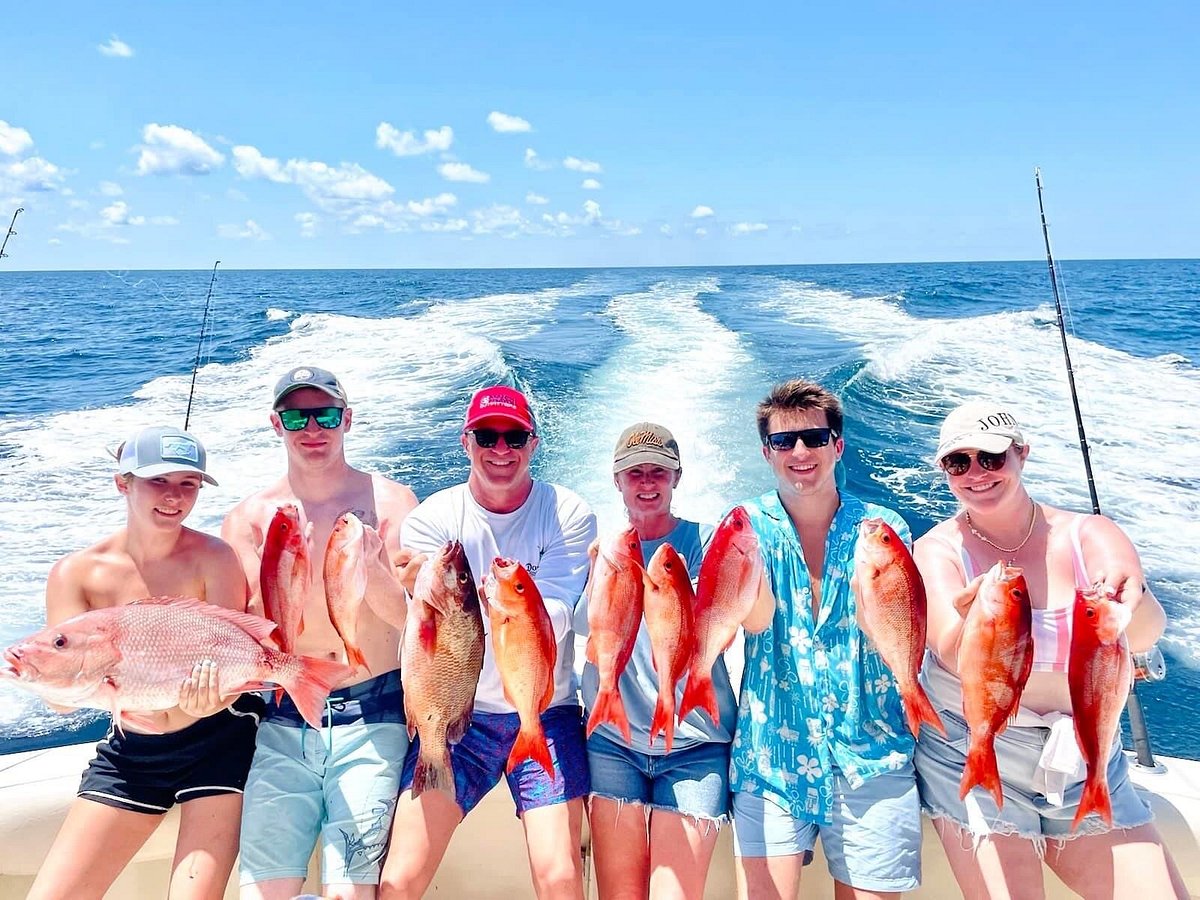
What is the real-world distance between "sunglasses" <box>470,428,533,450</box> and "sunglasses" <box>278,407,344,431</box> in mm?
589

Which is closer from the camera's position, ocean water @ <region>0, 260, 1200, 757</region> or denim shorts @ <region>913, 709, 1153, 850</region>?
denim shorts @ <region>913, 709, 1153, 850</region>

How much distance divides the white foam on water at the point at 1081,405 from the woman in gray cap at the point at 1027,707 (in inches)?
173

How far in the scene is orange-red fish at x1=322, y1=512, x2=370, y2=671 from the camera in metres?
2.31

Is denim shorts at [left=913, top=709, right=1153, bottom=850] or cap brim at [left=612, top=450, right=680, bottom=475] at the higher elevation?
cap brim at [left=612, top=450, right=680, bottom=475]

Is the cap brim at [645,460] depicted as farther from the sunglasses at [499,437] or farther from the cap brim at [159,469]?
the cap brim at [159,469]

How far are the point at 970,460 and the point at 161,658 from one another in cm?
268

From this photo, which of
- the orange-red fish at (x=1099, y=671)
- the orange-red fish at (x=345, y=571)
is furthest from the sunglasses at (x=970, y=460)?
the orange-red fish at (x=345, y=571)

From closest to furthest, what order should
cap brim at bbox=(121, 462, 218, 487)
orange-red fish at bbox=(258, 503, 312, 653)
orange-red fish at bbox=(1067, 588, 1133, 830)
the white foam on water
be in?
orange-red fish at bbox=(1067, 588, 1133, 830), orange-red fish at bbox=(258, 503, 312, 653), cap brim at bbox=(121, 462, 218, 487), the white foam on water

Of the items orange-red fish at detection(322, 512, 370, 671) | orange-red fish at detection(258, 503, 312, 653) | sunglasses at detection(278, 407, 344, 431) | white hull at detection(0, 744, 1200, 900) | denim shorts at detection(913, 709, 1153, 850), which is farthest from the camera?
sunglasses at detection(278, 407, 344, 431)

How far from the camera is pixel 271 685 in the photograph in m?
2.63

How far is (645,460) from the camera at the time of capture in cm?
281

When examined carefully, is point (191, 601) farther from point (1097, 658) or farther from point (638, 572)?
Result: point (1097, 658)

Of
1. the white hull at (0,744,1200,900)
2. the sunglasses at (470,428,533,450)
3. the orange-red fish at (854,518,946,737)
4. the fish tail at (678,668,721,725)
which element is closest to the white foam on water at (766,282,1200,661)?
the white hull at (0,744,1200,900)

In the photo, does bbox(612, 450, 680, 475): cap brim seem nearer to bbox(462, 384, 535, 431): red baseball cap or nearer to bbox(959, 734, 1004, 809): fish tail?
bbox(462, 384, 535, 431): red baseball cap
